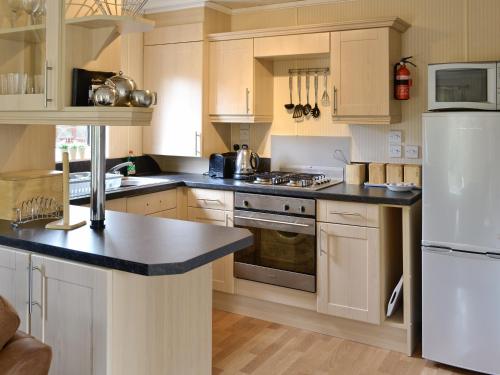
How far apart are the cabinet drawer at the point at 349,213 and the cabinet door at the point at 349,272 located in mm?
35

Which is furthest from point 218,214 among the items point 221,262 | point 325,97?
point 325,97

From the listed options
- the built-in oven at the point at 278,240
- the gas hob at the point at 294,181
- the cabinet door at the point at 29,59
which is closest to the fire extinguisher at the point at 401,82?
the gas hob at the point at 294,181

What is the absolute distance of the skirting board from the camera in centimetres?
340

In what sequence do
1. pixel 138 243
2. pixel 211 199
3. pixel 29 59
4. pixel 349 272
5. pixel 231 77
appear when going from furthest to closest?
pixel 231 77, pixel 211 199, pixel 349 272, pixel 29 59, pixel 138 243

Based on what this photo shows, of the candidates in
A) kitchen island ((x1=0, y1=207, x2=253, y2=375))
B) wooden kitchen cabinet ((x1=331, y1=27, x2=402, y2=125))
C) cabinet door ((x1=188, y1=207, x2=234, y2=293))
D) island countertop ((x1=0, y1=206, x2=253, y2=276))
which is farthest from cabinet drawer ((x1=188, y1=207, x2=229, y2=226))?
kitchen island ((x1=0, y1=207, x2=253, y2=375))

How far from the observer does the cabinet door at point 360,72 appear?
3.54 metres

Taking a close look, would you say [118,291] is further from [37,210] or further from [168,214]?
[168,214]

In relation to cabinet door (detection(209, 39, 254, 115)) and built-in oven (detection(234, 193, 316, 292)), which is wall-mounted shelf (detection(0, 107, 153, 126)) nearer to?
built-in oven (detection(234, 193, 316, 292))

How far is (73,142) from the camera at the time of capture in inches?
161

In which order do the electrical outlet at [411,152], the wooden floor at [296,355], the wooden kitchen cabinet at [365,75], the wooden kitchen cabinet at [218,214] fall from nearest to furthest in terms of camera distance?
1. the wooden floor at [296,355]
2. the wooden kitchen cabinet at [365,75]
3. the electrical outlet at [411,152]
4. the wooden kitchen cabinet at [218,214]

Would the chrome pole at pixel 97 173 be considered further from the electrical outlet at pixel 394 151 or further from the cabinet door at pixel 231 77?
the electrical outlet at pixel 394 151

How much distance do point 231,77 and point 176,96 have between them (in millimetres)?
493

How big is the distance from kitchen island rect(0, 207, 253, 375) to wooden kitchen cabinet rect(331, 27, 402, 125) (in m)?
1.72

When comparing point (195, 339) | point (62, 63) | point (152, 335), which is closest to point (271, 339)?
point (195, 339)
